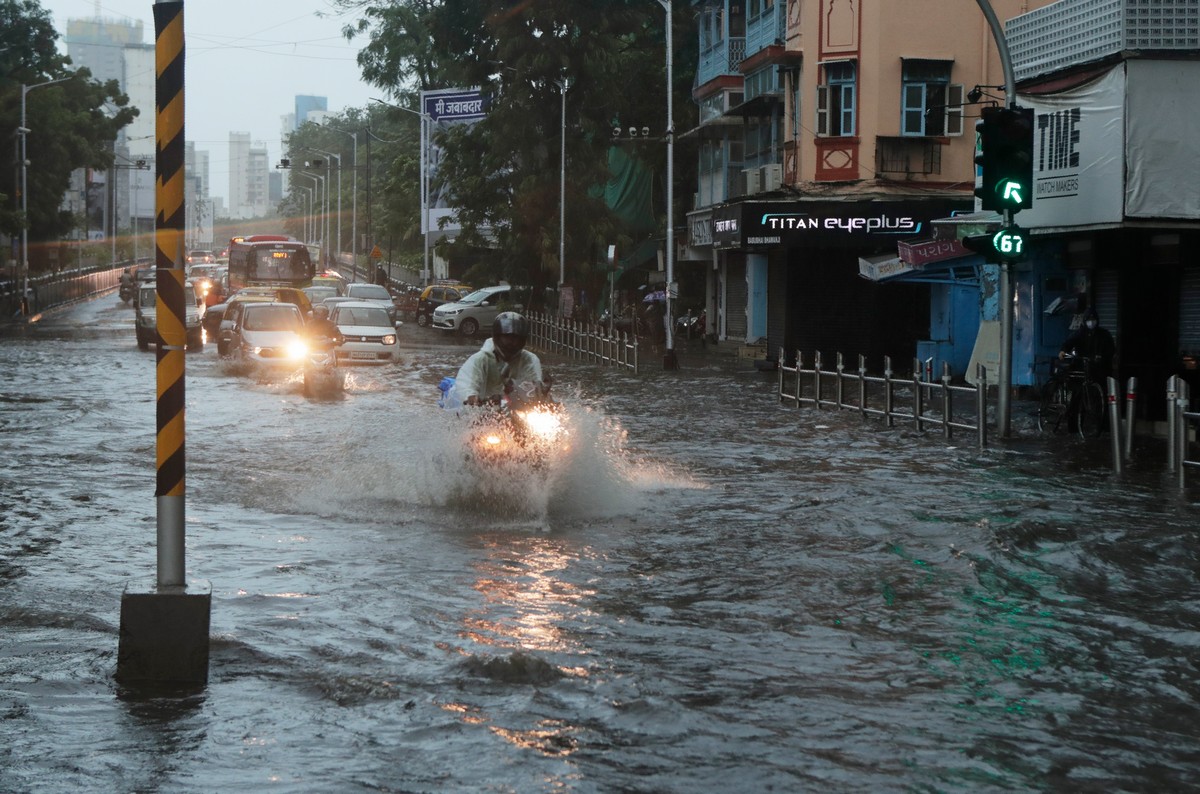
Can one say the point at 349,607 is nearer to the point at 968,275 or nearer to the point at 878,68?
the point at 968,275

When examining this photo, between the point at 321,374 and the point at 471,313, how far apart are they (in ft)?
89.3

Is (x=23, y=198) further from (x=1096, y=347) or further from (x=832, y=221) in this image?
(x=1096, y=347)

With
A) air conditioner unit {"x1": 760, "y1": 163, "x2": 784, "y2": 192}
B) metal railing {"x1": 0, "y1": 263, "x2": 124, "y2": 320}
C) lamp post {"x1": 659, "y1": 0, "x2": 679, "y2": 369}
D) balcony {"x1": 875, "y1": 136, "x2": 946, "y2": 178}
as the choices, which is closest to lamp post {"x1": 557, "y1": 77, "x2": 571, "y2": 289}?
lamp post {"x1": 659, "y1": 0, "x2": 679, "y2": 369}

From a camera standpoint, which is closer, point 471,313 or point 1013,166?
point 1013,166

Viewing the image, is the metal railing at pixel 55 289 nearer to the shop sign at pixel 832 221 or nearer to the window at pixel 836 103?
the shop sign at pixel 832 221

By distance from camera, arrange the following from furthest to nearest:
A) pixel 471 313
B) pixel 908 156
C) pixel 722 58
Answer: pixel 471 313 → pixel 722 58 → pixel 908 156

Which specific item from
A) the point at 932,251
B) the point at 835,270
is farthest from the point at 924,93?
the point at 932,251

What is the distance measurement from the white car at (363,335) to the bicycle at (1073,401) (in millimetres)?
18494

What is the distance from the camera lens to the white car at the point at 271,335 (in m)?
32.0

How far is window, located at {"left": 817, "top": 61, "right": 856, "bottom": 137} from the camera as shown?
37.6 m

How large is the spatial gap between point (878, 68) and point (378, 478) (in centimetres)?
2524

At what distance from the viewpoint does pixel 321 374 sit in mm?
28406

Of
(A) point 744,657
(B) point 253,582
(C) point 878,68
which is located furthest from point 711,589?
(C) point 878,68

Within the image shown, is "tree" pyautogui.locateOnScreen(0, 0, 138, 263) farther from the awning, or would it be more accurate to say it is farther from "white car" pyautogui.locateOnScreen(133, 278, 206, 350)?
the awning
